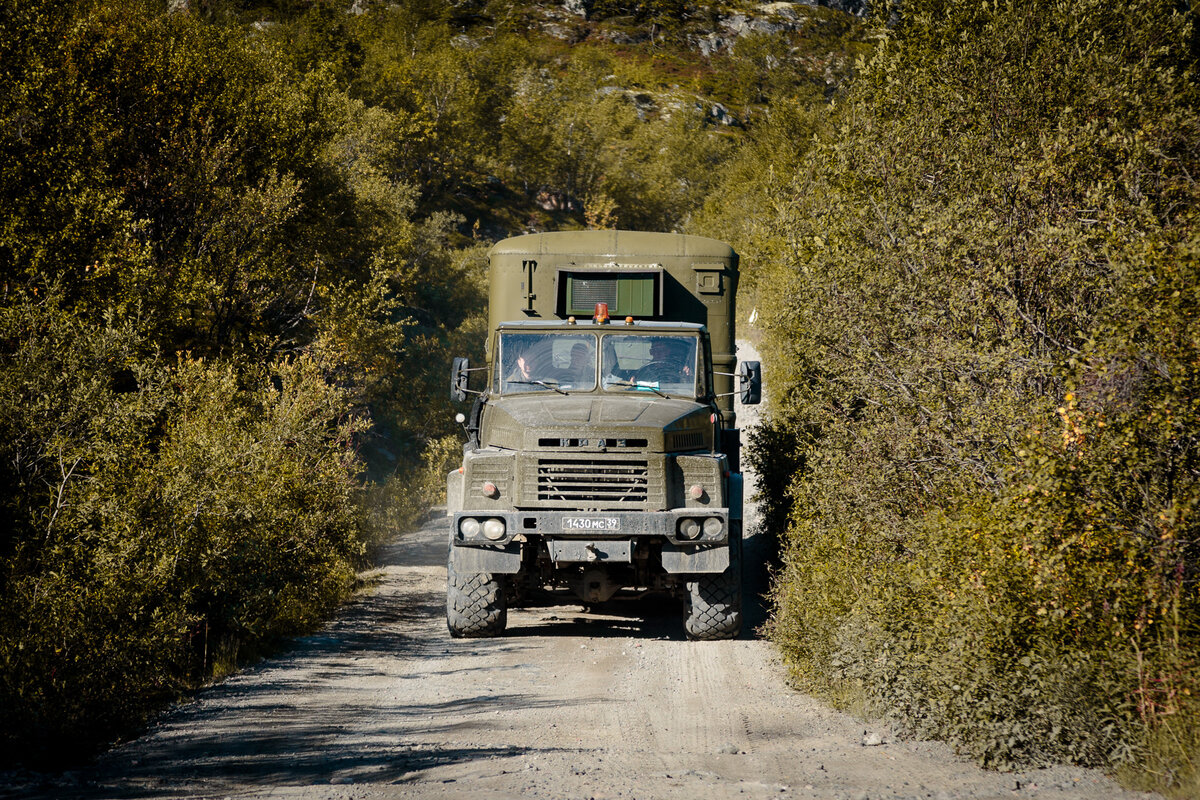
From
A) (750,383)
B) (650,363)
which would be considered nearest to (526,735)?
(650,363)

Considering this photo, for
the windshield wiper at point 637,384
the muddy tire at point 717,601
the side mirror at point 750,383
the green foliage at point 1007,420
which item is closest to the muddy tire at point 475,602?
the muddy tire at point 717,601

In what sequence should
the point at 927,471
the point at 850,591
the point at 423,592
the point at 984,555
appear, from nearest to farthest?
1. the point at 984,555
2. the point at 850,591
3. the point at 927,471
4. the point at 423,592

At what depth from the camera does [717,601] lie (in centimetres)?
916

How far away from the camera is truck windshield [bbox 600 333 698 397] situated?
9.65 m

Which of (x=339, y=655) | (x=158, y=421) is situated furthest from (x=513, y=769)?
(x=158, y=421)

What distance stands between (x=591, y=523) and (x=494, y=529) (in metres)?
0.88

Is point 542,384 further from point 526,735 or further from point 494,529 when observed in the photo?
point 526,735

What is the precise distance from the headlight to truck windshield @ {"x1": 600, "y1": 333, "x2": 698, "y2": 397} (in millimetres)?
1835

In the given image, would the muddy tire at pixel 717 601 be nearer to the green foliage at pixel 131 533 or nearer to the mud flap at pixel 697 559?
the mud flap at pixel 697 559

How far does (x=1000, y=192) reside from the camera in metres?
9.52

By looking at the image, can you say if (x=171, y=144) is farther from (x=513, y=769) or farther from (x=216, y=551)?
(x=513, y=769)

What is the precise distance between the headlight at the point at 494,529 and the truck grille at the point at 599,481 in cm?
43

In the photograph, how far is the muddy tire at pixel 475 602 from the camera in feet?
30.3

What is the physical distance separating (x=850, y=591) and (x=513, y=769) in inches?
132
